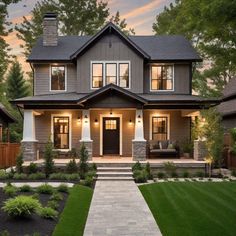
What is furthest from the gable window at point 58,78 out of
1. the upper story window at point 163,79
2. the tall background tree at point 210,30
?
the tall background tree at point 210,30

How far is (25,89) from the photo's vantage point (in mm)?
43375

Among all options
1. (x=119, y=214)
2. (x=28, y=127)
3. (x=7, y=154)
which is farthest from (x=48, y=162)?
(x=119, y=214)

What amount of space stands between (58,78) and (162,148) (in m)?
7.31

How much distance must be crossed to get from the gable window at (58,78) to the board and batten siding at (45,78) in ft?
0.77

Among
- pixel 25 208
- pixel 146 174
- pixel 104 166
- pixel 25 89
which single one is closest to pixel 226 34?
pixel 146 174

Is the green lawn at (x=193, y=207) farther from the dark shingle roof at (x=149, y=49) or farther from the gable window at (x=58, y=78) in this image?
the gable window at (x=58, y=78)

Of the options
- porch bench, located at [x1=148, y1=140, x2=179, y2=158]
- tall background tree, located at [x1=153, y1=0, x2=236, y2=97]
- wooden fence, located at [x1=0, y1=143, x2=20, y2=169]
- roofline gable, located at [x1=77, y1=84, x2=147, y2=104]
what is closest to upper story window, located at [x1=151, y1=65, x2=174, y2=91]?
tall background tree, located at [x1=153, y1=0, x2=236, y2=97]

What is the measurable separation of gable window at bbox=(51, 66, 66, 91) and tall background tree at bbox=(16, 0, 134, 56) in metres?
19.4

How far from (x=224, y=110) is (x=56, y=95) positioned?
12002 mm

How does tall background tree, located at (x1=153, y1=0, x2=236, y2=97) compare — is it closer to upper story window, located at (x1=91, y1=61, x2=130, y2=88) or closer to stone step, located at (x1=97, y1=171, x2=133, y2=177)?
upper story window, located at (x1=91, y1=61, x2=130, y2=88)

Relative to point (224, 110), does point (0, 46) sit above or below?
above

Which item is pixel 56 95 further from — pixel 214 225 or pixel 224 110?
pixel 214 225

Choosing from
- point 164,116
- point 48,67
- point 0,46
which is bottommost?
point 164,116

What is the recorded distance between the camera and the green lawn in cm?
839
